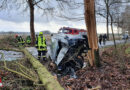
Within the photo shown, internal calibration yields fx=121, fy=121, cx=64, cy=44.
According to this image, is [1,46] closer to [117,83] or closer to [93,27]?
[93,27]

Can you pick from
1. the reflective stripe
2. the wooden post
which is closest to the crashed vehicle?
the wooden post

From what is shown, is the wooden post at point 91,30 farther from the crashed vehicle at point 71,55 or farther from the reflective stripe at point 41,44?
the reflective stripe at point 41,44

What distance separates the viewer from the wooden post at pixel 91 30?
13.5 feet

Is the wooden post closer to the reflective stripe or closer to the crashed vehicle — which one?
the crashed vehicle

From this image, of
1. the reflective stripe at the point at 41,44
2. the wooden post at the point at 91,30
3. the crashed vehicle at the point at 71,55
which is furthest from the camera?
the reflective stripe at the point at 41,44

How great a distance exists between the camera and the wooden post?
412 centimetres

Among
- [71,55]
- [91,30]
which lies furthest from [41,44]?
[91,30]

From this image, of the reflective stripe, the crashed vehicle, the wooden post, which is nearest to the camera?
the wooden post

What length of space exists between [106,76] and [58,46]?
2.35m

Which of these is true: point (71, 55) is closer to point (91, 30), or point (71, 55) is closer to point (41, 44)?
point (91, 30)

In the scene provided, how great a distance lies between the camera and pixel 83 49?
4.79 meters

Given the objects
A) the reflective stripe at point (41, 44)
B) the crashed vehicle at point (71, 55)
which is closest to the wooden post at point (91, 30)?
the crashed vehicle at point (71, 55)

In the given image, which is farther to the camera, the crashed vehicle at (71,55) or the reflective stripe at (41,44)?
the reflective stripe at (41,44)

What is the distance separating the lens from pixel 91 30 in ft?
14.1
